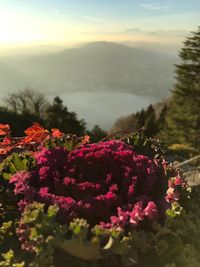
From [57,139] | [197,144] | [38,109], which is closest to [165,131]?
[197,144]

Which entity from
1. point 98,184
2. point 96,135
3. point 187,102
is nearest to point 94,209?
point 98,184

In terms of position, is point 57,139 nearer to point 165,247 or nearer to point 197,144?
point 165,247

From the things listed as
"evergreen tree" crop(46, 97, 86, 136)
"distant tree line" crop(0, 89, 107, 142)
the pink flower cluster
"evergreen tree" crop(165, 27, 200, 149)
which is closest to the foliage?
the pink flower cluster

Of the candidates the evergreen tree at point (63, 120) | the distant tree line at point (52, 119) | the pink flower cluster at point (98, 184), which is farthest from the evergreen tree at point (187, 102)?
the pink flower cluster at point (98, 184)

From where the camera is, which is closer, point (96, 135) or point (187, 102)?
point (96, 135)

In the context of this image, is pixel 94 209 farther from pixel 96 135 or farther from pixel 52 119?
pixel 52 119

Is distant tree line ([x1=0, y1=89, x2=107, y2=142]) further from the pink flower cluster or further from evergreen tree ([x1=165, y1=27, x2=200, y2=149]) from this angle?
the pink flower cluster
